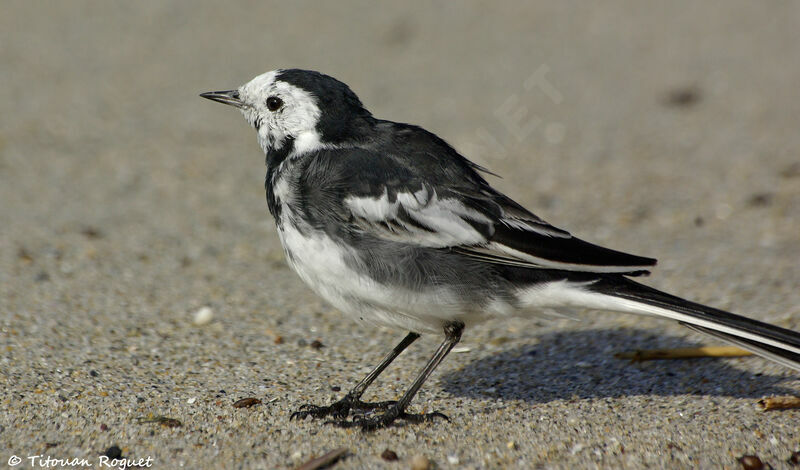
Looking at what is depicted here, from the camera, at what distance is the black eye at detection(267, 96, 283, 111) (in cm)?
458

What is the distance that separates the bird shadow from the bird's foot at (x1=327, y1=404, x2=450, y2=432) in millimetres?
424

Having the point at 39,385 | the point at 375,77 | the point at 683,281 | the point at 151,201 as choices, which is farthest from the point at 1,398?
the point at 375,77

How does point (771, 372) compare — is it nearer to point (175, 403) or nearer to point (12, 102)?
point (175, 403)

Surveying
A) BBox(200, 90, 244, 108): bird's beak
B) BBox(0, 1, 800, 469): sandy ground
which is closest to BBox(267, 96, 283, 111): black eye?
BBox(200, 90, 244, 108): bird's beak

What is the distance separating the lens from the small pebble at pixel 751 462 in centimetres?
363

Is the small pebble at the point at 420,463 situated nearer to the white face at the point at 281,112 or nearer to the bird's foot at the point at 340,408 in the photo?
the bird's foot at the point at 340,408

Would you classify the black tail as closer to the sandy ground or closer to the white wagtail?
the white wagtail

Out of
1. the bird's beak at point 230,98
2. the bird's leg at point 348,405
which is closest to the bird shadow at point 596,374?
the bird's leg at point 348,405

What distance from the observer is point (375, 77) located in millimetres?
10312

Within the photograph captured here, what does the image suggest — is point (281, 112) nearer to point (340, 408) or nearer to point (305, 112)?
point (305, 112)

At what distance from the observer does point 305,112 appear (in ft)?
14.7

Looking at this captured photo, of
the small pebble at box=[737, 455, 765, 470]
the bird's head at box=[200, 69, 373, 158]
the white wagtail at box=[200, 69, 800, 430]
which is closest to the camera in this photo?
the small pebble at box=[737, 455, 765, 470]

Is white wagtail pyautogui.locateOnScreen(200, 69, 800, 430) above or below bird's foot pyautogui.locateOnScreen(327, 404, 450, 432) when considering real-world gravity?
above

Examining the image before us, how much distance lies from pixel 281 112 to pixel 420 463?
1952mm
